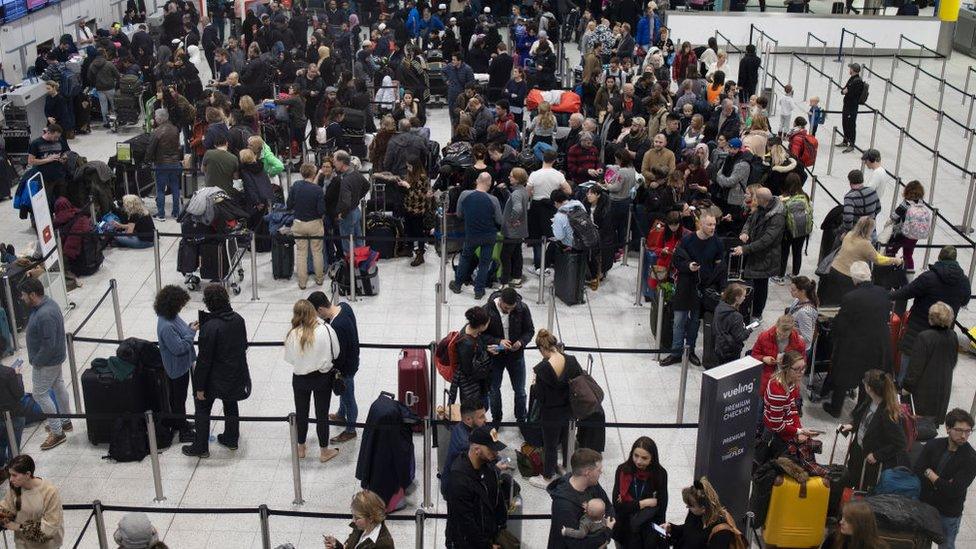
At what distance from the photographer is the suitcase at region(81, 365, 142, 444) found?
31.1ft

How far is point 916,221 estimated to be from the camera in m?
12.2

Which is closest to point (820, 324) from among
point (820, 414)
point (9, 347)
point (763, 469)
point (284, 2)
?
point (820, 414)

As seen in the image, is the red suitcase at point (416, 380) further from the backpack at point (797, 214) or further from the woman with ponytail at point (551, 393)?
the backpack at point (797, 214)

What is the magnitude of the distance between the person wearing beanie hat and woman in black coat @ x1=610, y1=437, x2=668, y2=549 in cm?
300

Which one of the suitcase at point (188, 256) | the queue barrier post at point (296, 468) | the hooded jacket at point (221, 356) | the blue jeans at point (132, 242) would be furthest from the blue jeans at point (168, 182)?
the queue barrier post at point (296, 468)

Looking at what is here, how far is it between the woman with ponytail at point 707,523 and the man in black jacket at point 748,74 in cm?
1481

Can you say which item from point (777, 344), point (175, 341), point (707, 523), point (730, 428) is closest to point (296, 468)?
point (175, 341)

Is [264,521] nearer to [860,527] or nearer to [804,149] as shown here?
[860,527]


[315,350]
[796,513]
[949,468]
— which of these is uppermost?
[315,350]

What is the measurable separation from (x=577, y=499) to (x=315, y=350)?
9.16ft

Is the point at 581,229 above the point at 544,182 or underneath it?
underneath

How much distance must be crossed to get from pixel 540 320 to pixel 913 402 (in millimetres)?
4164

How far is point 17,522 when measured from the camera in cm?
752

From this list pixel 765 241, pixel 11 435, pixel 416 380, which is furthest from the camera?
pixel 765 241
